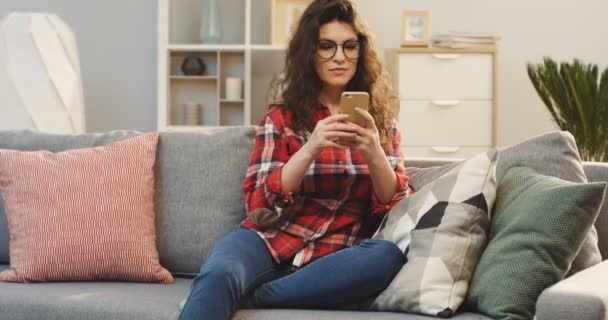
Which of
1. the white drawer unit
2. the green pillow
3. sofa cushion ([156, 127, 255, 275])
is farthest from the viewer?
the white drawer unit

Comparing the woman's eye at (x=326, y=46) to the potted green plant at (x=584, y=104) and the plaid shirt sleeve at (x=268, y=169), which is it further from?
the potted green plant at (x=584, y=104)

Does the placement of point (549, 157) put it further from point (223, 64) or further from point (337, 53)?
point (223, 64)

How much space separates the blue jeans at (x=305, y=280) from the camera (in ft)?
6.20

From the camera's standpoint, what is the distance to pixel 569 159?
2.14m

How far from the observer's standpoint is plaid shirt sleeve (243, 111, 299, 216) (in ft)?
7.13

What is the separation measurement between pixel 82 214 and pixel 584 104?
95.8 inches

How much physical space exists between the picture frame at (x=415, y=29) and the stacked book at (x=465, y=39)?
0.09 meters

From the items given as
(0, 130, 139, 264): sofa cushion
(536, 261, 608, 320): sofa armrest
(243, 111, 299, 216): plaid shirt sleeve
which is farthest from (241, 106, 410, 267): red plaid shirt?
(536, 261, 608, 320): sofa armrest

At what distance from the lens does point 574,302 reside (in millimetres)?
1592

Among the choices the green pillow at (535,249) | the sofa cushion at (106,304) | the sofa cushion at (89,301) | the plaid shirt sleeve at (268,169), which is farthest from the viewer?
the plaid shirt sleeve at (268,169)

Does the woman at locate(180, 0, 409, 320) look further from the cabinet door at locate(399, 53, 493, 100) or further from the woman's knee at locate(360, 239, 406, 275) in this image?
the cabinet door at locate(399, 53, 493, 100)

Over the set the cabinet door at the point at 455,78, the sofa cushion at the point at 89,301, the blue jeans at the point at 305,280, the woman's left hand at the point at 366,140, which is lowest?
the sofa cushion at the point at 89,301

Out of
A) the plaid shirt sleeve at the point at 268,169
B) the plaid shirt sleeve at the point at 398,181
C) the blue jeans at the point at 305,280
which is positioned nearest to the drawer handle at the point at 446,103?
the plaid shirt sleeve at the point at 398,181

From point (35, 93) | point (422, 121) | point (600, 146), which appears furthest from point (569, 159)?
point (35, 93)
